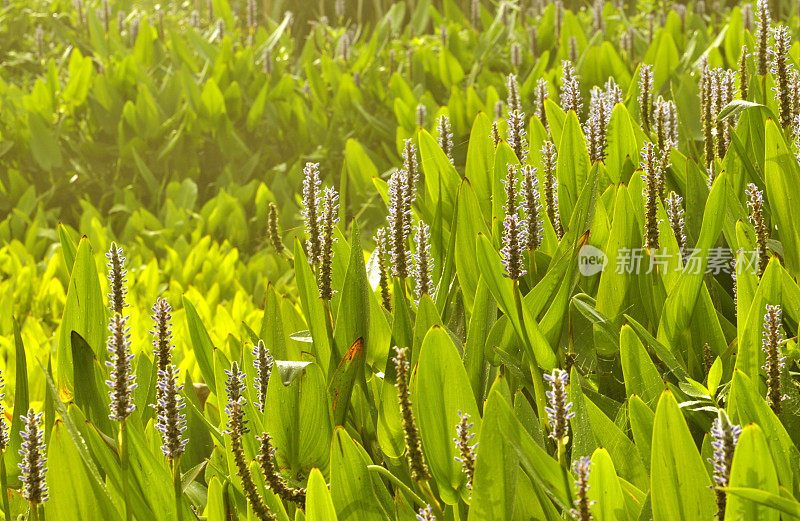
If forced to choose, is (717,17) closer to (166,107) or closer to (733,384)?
(166,107)

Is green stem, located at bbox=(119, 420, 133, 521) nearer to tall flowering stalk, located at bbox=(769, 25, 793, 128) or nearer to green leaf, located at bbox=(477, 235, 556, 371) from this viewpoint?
green leaf, located at bbox=(477, 235, 556, 371)

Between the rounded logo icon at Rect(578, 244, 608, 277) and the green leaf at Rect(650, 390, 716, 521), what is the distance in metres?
0.53

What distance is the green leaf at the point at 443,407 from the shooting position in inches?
43.8

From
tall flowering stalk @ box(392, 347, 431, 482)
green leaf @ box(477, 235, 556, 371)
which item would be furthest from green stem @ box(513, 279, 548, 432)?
tall flowering stalk @ box(392, 347, 431, 482)

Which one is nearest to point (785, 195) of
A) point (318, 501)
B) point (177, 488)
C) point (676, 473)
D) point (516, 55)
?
point (676, 473)

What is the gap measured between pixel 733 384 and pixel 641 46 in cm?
390

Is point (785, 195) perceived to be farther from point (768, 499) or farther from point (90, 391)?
point (90, 391)

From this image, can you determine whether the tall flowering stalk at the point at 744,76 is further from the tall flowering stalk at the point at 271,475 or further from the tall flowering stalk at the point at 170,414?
the tall flowering stalk at the point at 170,414

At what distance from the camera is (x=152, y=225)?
4.26 metres

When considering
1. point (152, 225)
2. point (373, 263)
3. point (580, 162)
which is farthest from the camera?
point (152, 225)

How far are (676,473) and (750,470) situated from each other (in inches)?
4.0

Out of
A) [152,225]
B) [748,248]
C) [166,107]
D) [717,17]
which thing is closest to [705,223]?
[748,248]

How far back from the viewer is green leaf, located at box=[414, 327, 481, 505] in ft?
3.65

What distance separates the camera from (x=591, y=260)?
1498 mm
